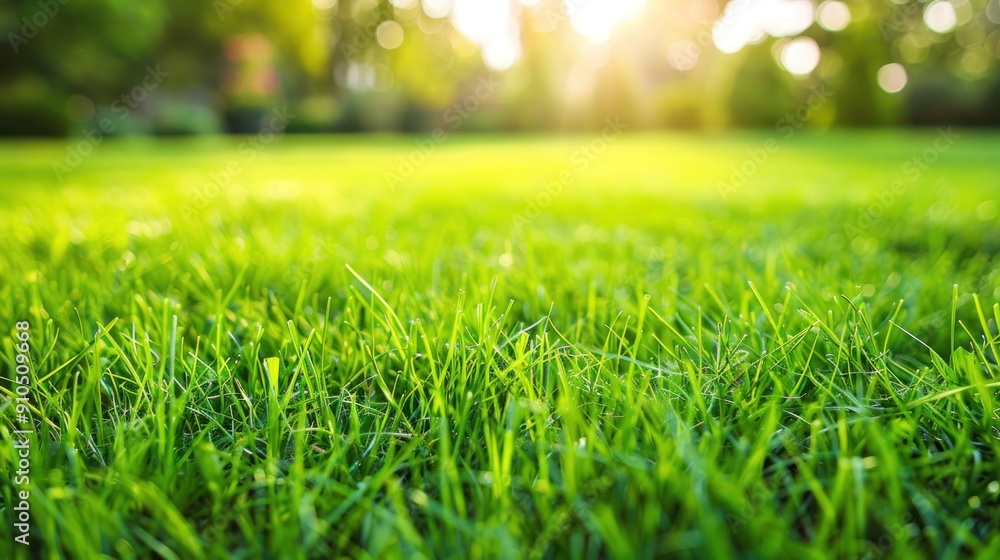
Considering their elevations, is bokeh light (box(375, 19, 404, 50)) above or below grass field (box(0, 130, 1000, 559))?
above

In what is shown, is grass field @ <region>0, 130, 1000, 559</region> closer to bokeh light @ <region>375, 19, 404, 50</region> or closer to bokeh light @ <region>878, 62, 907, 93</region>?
bokeh light @ <region>375, 19, 404, 50</region>

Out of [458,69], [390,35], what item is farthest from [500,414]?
[458,69]

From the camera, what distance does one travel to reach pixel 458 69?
2608 cm

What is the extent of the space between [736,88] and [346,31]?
14764 mm

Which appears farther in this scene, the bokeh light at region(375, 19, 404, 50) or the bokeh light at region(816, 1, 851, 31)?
the bokeh light at region(816, 1, 851, 31)

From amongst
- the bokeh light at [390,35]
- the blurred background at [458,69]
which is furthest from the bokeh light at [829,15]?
the bokeh light at [390,35]

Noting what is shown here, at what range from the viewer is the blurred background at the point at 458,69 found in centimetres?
1016

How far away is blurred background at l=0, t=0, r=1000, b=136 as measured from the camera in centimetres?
1016

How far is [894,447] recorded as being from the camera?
85cm

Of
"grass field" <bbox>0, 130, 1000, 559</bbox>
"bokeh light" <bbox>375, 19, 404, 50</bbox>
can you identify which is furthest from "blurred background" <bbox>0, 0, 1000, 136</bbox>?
"grass field" <bbox>0, 130, 1000, 559</bbox>

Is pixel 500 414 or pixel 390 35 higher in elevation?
pixel 390 35

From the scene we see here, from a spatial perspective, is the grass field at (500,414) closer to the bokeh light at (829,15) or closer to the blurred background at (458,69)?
the blurred background at (458,69)

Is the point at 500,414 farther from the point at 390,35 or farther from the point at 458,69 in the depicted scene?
the point at 458,69

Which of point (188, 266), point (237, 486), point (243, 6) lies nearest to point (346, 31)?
point (243, 6)
